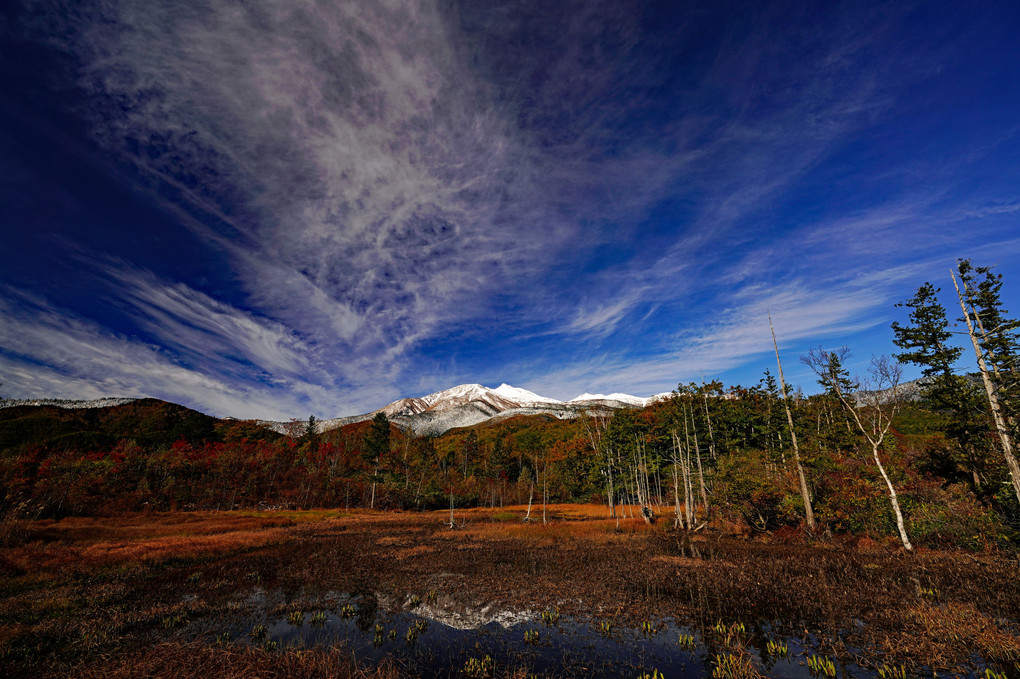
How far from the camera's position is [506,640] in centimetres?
1200

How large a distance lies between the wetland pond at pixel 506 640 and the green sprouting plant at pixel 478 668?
31 millimetres

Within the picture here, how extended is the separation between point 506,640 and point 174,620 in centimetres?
1230

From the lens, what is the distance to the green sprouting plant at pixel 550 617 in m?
13.5

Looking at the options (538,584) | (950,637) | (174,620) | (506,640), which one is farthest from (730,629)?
(174,620)

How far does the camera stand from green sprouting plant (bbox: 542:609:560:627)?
13.5m

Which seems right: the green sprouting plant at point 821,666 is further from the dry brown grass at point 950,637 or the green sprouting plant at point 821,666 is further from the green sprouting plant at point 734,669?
the dry brown grass at point 950,637

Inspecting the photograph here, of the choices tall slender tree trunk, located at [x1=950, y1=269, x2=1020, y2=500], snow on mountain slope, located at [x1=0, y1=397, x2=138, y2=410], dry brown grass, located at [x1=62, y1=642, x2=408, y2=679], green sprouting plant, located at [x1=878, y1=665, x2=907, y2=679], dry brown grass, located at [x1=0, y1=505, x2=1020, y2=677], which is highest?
snow on mountain slope, located at [x1=0, y1=397, x2=138, y2=410]

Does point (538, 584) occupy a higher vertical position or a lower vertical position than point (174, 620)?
lower

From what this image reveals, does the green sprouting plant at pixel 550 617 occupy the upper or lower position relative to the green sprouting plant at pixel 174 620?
lower

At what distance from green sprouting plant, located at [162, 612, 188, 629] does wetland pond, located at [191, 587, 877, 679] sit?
795mm

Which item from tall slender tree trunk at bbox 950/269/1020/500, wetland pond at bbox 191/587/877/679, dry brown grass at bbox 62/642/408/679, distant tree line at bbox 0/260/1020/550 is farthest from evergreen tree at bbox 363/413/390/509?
tall slender tree trunk at bbox 950/269/1020/500

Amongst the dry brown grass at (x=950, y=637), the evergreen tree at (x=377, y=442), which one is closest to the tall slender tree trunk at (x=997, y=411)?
the dry brown grass at (x=950, y=637)

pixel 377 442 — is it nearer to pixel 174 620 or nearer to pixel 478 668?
pixel 174 620

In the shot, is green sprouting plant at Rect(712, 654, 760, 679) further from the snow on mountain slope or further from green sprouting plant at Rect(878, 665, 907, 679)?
the snow on mountain slope
